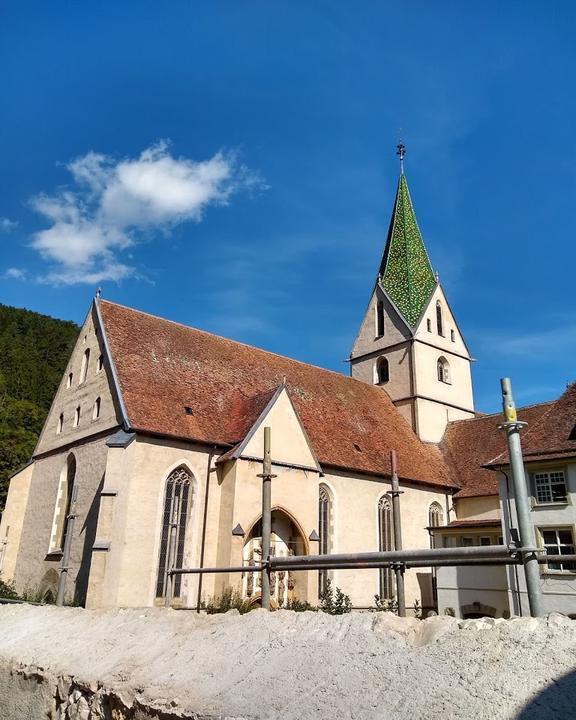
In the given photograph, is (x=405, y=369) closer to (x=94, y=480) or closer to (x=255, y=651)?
(x=94, y=480)

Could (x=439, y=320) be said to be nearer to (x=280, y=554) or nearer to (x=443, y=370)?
(x=443, y=370)

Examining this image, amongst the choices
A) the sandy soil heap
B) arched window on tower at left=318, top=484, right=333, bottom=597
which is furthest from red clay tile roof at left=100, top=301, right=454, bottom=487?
the sandy soil heap

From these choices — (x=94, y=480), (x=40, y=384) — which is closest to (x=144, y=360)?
(x=94, y=480)

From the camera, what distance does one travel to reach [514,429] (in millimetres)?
6719

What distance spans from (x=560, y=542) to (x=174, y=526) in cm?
1205

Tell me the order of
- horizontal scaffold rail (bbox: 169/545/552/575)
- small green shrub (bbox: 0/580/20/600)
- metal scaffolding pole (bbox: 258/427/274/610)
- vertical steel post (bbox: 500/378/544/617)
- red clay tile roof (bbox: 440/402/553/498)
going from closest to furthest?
vertical steel post (bbox: 500/378/544/617) < horizontal scaffold rail (bbox: 169/545/552/575) < metal scaffolding pole (bbox: 258/427/274/610) < small green shrub (bbox: 0/580/20/600) < red clay tile roof (bbox: 440/402/553/498)

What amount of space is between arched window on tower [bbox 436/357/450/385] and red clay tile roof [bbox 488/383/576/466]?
10647mm

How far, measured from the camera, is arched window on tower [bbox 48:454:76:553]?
19.5 m

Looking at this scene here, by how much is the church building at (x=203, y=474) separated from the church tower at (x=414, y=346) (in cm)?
88

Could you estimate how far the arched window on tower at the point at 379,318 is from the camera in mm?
33656

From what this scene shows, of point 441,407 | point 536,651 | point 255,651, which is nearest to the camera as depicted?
point 536,651

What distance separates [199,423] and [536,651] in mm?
15654

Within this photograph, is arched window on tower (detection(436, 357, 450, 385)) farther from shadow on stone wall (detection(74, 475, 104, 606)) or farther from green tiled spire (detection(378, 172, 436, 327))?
shadow on stone wall (detection(74, 475, 104, 606))

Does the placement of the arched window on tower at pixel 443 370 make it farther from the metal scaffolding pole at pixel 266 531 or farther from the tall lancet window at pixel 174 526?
the metal scaffolding pole at pixel 266 531
